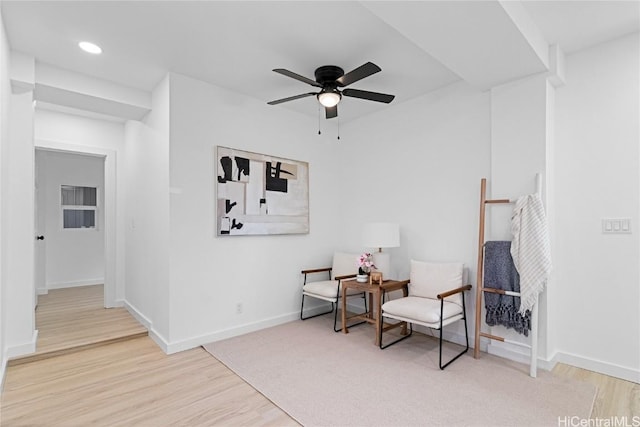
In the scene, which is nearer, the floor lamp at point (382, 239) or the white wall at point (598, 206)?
the white wall at point (598, 206)

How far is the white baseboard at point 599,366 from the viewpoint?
8.11 feet

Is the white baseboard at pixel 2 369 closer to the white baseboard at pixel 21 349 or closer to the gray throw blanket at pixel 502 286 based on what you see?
the white baseboard at pixel 21 349

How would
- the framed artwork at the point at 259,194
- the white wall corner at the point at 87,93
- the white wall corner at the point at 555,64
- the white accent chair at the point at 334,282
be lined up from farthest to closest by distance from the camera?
1. the white accent chair at the point at 334,282
2. the framed artwork at the point at 259,194
3. the white wall corner at the point at 87,93
4. the white wall corner at the point at 555,64

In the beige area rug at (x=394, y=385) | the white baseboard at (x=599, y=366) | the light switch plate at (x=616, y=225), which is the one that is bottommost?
the beige area rug at (x=394, y=385)

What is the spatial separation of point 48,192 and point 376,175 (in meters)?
5.57

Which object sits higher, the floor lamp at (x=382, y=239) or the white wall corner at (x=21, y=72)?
the white wall corner at (x=21, y=72)

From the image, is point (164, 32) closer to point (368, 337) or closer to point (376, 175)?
point (376, 175)

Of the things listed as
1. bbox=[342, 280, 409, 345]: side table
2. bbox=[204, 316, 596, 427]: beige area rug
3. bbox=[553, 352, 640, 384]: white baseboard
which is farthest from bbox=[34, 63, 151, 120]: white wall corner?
bbox=[553, 352, 640, 384]: white baseboard

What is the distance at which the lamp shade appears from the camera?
351cm

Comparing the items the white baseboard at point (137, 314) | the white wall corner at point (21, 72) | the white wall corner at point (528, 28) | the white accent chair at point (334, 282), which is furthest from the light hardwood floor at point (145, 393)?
the white wall corner at point (528, 28)

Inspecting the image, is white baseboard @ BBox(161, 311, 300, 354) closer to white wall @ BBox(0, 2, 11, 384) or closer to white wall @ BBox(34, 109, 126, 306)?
white wall @ BBox(0, 2, 11, 384)

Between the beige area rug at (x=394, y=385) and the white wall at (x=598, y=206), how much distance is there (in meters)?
0.46

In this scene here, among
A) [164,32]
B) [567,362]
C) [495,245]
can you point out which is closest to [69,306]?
[164,32]

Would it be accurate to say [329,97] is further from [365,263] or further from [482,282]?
[482,282]
